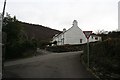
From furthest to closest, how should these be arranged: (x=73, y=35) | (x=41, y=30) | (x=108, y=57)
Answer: (x=41, y=30), (x=73, y=35), (x=108, y=57)

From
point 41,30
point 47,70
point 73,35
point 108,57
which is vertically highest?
point 41,30

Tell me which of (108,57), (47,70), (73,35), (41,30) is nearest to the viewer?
(108,57)

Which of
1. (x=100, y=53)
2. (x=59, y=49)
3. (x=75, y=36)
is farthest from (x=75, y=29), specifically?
(x=100, y=53)

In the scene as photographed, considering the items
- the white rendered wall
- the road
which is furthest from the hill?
the road

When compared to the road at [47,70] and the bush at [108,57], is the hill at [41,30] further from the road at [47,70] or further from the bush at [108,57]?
the bush at [108,57]

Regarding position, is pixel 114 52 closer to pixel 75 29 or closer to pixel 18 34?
pixel 18 34

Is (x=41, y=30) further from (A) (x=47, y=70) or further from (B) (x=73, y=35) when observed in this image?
(A) (x=47, y=70)

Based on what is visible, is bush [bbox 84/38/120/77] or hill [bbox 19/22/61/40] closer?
bush [bbox 84/38/120/77]

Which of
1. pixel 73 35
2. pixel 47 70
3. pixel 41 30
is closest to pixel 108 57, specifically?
pixel 47 70

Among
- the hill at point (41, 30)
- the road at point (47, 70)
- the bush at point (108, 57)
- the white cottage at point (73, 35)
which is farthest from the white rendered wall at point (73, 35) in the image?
the bush at point (108, 57)

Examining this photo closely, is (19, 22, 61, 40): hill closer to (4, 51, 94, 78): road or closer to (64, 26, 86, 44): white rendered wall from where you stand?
(64, 26, 86, 44): white rendered wall

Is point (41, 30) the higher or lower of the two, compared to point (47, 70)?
higher

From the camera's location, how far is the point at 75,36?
6906 centimetres

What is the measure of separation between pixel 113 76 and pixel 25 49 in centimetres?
2299
